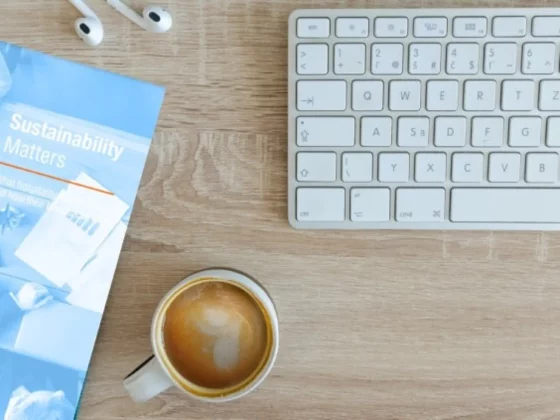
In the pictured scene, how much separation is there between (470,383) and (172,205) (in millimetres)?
301

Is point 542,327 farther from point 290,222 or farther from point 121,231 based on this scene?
point 121,231

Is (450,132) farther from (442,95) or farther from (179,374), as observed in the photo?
(179,374)

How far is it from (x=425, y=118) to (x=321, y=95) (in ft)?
0.28

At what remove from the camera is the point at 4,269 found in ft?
1.79

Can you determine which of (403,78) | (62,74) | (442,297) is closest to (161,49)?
(62,74)

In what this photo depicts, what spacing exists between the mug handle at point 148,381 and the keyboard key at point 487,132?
315 mm

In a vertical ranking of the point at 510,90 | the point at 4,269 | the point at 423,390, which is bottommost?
the point at 423,390

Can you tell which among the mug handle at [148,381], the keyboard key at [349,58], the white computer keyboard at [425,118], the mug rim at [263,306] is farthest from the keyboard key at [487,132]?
the mug handle at [148,381]

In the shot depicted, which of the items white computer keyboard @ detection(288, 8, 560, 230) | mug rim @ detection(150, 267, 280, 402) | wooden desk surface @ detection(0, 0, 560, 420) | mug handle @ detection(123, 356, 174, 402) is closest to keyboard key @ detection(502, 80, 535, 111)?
white computer keyboard @ detection(288, 8, 560, 230)

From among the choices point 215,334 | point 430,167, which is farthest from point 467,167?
point 215,334

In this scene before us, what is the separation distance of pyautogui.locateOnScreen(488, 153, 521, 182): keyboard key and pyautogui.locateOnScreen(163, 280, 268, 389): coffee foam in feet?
0.73

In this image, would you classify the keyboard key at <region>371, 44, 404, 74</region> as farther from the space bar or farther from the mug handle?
the mug handle

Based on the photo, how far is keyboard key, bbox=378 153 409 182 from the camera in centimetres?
51

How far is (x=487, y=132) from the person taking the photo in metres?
0.51
